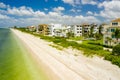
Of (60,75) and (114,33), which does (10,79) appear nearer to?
(60,75)

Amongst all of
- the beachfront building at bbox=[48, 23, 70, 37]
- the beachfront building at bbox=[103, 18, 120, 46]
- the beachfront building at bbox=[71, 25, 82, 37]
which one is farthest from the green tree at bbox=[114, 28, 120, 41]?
the beachfront building at bbox=[48, 23, 70, 37]

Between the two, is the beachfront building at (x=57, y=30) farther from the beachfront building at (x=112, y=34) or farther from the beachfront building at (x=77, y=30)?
→ the beachfront building at (x=112, y=34)

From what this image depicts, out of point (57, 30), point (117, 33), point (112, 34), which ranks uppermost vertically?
point (117, 33)

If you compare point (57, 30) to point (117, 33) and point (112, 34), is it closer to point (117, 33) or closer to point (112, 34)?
point (112, 34)

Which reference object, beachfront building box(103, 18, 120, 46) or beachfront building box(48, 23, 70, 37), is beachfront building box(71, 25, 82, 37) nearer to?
beachfront building box(48, 23, 70, 37)

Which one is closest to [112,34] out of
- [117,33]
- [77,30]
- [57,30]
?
[117,33]

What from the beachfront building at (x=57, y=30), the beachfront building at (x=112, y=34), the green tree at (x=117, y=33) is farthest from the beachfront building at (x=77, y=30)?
the green tree at (x=117, y=33)

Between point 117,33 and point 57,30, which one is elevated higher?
point 117,33

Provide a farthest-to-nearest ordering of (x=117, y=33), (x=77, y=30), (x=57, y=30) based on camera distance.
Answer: (x=57, y=30) < (x=77, y=30) < (x=117, y=33)

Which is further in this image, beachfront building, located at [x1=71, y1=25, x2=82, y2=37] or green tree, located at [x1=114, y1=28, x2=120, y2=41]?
beachfront building, located at [x1=71, y1=25, x2=82, y2=37]

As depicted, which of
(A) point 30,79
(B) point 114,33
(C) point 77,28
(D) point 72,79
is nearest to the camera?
(D) point 72,79

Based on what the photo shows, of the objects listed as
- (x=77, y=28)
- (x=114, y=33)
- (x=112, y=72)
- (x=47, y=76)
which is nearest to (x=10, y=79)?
(x=47, y=76)
